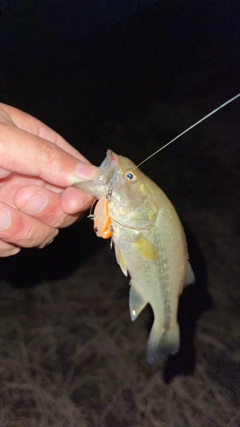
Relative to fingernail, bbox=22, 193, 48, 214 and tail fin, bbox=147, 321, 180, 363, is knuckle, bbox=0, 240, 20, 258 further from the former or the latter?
tail fin, bbox=147, 321, 180, 363

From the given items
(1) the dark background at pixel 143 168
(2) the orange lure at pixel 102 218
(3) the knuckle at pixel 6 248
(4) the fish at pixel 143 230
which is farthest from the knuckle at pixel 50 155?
(1) the dark background at pixel 143 168

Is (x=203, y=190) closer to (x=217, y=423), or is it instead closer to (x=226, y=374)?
(x=226, y=374)

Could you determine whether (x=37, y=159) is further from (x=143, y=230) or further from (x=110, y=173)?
(x=143, y=230)

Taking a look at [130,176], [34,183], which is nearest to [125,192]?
[130,176]

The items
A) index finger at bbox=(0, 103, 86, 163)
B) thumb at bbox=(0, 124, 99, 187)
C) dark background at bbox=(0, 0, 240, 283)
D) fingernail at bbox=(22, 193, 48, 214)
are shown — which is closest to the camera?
thumb at bbox=(0, 124, 99, 187)

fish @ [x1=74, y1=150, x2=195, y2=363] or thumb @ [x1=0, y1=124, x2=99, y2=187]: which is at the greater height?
thumb @ [x1=0, y1=124, x2=99, y2=187]

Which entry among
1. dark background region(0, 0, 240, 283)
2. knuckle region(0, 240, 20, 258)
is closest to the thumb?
knuckle region(0, 240, 20, 258)

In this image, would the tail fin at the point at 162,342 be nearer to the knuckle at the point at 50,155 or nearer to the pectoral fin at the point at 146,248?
the pectoral fin at the point at 146,248

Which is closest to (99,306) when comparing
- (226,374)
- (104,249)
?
(104,249)
